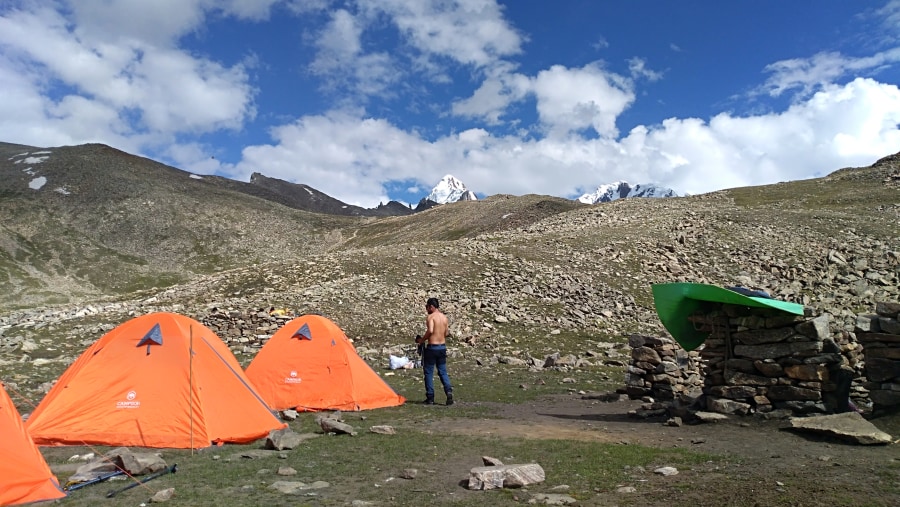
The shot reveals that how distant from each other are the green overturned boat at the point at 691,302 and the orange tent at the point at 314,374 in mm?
7162

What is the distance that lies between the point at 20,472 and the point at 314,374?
23.6 ft

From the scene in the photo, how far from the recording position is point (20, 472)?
679 cm

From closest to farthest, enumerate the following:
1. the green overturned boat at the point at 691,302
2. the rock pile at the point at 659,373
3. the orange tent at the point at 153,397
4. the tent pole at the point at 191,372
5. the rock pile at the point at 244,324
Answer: the orange tent at the point at 153,397 → the tent pole at the point at 191,372 → the green overturned boat at the point at 691,302 → the rock pile at the point at 659,373 → the rock pile at the point at 244,324

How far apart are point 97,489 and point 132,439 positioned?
2.58 metres

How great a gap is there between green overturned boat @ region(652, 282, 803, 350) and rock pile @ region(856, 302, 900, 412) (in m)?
1.26

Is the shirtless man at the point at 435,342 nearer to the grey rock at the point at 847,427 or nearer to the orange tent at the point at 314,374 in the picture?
the orange tent at the point at 314,374

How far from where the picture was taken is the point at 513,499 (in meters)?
6.51

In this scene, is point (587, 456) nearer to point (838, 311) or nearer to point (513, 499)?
point (513, 499)

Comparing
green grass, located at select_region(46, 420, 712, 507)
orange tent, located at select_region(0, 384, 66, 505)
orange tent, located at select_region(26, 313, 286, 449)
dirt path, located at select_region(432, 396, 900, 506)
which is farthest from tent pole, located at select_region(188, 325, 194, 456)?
Answer: dirt path, located at select_region(432, 396, 900, 506)

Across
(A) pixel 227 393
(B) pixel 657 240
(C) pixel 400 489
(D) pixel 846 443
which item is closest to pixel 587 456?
A: (C) pixel 400 489

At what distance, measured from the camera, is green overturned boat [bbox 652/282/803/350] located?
11.3 m

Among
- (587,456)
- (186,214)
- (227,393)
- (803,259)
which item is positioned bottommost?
(587,456)

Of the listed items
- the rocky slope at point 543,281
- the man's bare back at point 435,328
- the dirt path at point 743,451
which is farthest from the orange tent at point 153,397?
the rocky slope at point 543,281

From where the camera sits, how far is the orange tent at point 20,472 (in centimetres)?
662
